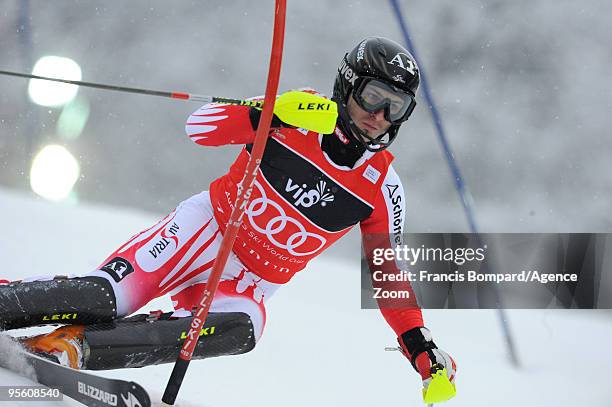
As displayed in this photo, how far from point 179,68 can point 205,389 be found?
4.00 metres

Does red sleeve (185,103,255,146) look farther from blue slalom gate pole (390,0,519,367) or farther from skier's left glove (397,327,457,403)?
blue slalom gate pole (390,0,519,367)

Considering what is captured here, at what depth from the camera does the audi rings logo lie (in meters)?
3.09

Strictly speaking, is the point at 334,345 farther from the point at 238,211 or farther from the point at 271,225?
the point at 238,211

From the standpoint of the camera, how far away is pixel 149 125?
6.83m

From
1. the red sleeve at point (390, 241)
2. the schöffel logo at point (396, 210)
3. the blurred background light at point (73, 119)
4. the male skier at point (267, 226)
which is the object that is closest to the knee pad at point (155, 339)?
the male skier at point (267, 226)

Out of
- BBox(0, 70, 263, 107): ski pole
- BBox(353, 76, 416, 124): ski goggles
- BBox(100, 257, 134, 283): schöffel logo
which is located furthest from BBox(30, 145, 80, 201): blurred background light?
BBox(0, 70, 263, 107): ski pole

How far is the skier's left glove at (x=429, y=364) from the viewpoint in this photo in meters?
2.94

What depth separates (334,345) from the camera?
4602mm


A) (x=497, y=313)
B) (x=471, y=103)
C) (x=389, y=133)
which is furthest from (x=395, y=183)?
(x=471, y=103)

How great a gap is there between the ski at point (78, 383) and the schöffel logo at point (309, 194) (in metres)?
1.06

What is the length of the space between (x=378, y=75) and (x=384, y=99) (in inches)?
3.9

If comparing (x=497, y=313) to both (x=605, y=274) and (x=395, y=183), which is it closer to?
(x=605, y=274)

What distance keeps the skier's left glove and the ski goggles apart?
0.83m

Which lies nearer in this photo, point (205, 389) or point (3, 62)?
point (205, 389)
